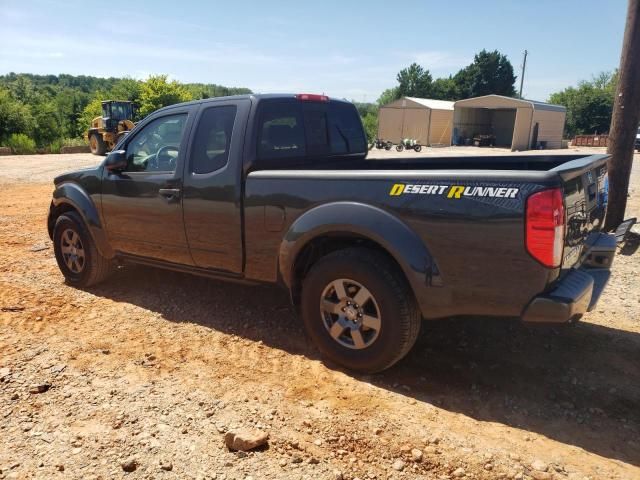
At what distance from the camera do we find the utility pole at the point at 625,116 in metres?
5.77

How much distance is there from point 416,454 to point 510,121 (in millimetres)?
41949

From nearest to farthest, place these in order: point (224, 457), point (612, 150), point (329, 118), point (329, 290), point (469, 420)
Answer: point (224, 457) < point (469, 420) < point (329, 290) < point (329, 118) < point (612, 150)

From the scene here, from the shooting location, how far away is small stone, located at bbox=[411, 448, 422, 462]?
259cm

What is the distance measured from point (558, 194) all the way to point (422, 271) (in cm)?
87

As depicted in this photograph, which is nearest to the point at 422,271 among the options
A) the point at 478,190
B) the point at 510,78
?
the point at 478,190

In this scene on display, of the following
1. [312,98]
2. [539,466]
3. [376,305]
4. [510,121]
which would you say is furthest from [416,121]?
[539,466]

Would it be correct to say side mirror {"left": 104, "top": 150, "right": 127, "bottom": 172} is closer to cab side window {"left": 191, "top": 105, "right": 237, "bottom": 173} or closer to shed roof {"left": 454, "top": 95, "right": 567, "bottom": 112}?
cab side window {"left": 191, "top": 105, "right": 237, "bottom": 173}

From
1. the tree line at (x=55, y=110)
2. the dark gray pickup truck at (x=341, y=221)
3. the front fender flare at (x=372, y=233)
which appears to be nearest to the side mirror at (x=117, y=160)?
the dark gray pickup truck at (x=341, y=221)

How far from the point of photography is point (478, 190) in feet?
9.10

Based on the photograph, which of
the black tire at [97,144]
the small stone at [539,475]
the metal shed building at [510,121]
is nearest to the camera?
the small stone at [539,475]

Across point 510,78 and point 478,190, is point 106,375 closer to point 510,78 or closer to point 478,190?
point 478,190

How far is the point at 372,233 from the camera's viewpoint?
124 inches

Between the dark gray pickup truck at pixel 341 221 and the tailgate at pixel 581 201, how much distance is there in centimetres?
2

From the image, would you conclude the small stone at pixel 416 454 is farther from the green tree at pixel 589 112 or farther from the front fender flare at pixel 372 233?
the green tree at pixel 589 112
